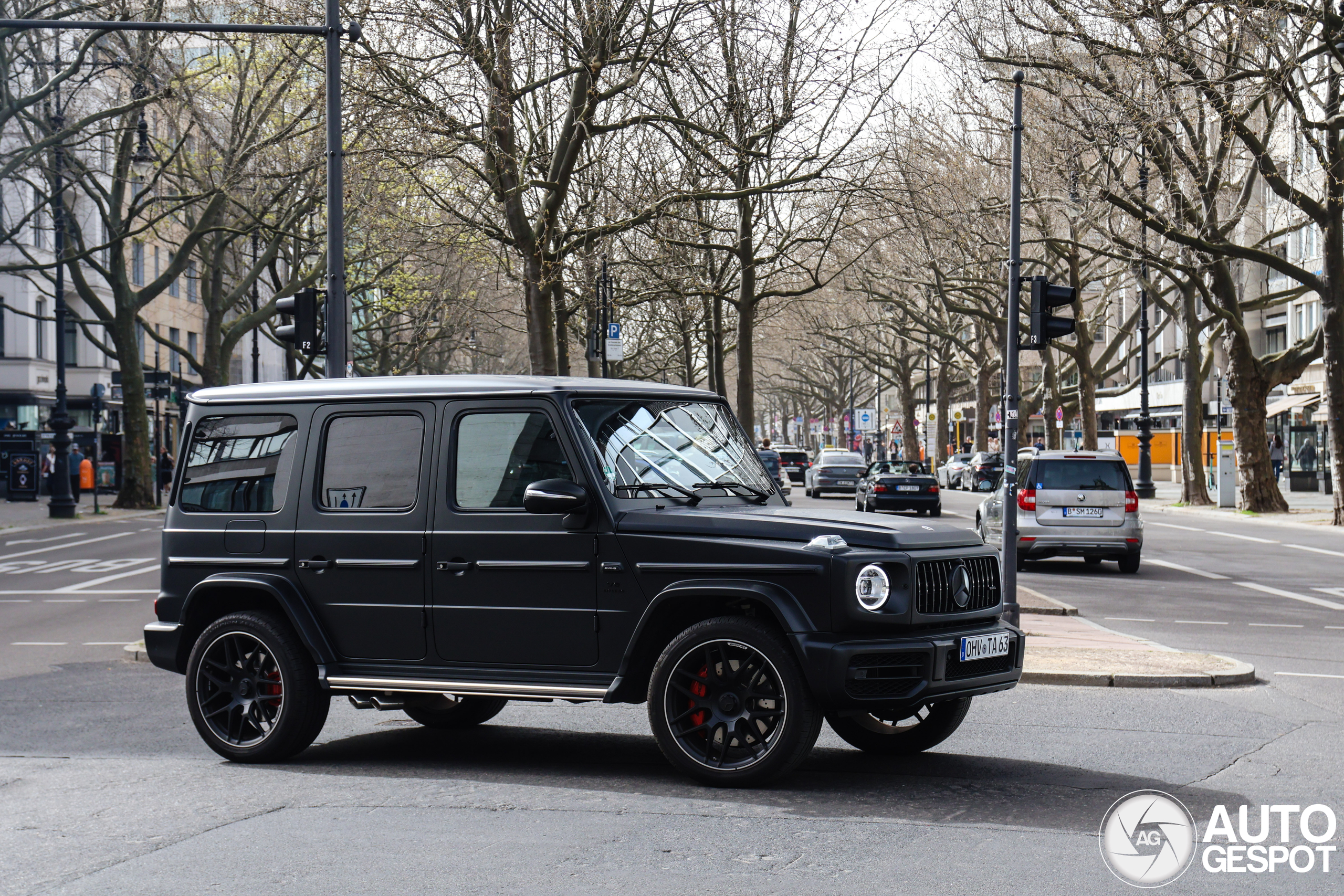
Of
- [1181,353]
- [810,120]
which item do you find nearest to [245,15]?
[810,120]

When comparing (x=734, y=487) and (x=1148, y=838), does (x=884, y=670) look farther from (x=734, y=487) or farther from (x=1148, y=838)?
(x=734, y=487)

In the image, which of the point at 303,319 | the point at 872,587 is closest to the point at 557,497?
the point at 872,587

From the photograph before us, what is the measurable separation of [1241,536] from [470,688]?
2587 cm

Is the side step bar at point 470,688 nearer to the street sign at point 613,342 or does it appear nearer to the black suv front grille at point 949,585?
the black suv front grille at point 949,585

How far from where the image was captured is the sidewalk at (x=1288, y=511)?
111 ft

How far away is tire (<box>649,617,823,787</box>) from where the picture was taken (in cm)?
677

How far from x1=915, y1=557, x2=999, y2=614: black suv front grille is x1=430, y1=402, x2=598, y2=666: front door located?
1541 millimetres

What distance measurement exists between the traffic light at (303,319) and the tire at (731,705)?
9360 mm

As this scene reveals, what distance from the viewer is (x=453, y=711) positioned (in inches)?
354

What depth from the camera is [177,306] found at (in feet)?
233

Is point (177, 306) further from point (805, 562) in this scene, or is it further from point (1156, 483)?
point (805, 562)

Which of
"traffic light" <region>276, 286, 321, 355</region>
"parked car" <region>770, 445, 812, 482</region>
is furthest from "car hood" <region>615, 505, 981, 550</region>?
"parked car" <region>770, 445, 812, 482</region>

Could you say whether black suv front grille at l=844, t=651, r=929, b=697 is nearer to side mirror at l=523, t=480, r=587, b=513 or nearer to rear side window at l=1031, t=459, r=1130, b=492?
side mirror at l=523, t=480, r=587, b=513

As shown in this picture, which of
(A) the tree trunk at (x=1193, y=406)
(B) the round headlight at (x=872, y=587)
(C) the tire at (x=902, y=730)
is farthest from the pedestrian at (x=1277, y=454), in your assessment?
(B) the round headlight at (x=872, y=587)
